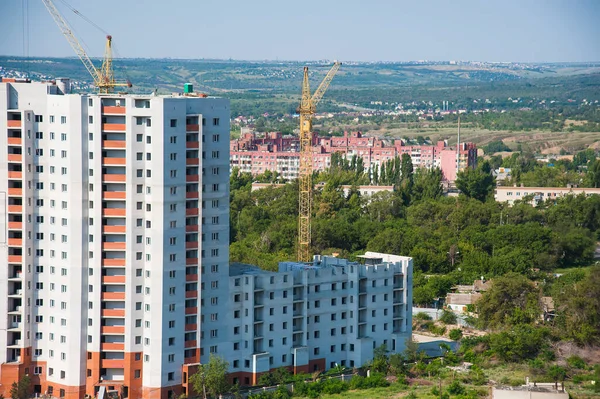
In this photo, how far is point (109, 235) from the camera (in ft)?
112

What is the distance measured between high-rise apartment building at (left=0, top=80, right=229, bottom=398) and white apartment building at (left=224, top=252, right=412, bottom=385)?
4.24ft

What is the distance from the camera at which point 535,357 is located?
39156 mm

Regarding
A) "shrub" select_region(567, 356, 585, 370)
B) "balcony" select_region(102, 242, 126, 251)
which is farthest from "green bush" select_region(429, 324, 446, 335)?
"balcony" select_region(102, 242, 126, 251)

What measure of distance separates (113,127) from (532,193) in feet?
156

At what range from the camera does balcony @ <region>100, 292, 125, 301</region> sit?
34.2 meters

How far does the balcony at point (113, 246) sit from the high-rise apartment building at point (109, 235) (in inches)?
1.4

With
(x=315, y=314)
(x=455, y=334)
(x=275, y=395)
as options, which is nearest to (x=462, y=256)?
(x=455, y=334)

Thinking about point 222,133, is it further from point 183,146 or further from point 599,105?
point 599,105

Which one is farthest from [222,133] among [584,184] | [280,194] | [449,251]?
[584,184]

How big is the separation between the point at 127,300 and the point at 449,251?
25.8 m

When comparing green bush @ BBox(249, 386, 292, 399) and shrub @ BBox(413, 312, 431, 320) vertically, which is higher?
green bush @ BBox(249, 386, 292, 399)

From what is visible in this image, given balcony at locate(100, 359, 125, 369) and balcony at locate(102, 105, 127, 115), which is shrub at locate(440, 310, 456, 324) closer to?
balcony at locate(100, 359, 125, 369)

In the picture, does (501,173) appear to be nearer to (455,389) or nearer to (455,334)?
(455,334)

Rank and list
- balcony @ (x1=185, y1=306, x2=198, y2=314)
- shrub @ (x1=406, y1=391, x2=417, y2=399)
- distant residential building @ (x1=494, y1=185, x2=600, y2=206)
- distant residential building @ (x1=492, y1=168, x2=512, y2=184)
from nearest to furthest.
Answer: shrub @ (x1=406, y1=391, x2=417, y2=399) → balcony @ (x1=185, y1=306, x2=198, y2=314) → distant residential building @ (x1=494, y1=185, x2=600, y2=206) → distant residential building @ (x1=492, y1=168, x2=512, y2=184)
